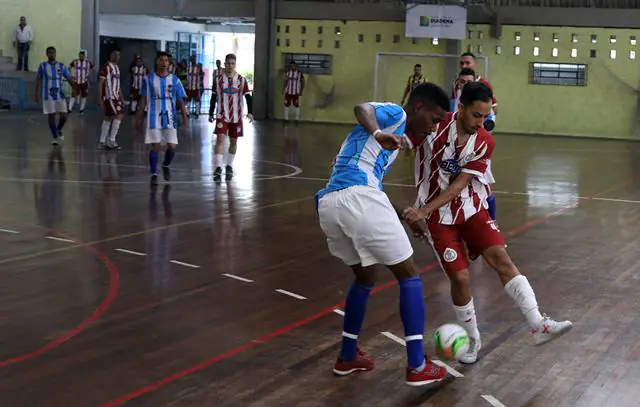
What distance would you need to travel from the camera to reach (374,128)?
18.9 feet

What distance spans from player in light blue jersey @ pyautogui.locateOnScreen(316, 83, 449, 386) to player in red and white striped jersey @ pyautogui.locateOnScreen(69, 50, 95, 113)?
1143 inches

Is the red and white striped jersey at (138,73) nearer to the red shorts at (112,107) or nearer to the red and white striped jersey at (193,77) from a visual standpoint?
the red and white striped jersey at (193,77)

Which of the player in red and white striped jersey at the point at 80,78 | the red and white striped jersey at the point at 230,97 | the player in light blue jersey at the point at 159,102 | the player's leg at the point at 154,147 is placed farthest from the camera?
the player in red and white striped jersey at the point at 80,78

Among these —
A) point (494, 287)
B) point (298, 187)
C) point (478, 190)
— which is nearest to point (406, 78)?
point (298, 187)

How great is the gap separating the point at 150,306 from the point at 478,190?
273cm

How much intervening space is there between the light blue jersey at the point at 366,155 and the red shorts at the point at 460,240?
718 mm

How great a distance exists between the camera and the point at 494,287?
8.91 m

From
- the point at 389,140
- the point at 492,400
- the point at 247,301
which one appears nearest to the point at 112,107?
the point at 247,301

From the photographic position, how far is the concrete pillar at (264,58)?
36812 millimetres

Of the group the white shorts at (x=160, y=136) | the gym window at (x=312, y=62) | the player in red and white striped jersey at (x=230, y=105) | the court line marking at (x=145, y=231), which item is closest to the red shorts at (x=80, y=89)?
the gym window at (x=312, y=62)

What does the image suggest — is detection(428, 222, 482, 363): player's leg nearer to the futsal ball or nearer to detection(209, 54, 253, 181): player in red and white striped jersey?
the futsal ball

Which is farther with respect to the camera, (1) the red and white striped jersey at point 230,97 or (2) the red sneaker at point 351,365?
(1) the red and white striped jersey at point 230,97

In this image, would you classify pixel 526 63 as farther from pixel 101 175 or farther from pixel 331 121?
pixel 101 175

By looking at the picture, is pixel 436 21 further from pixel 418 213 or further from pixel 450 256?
pixel 418 213
